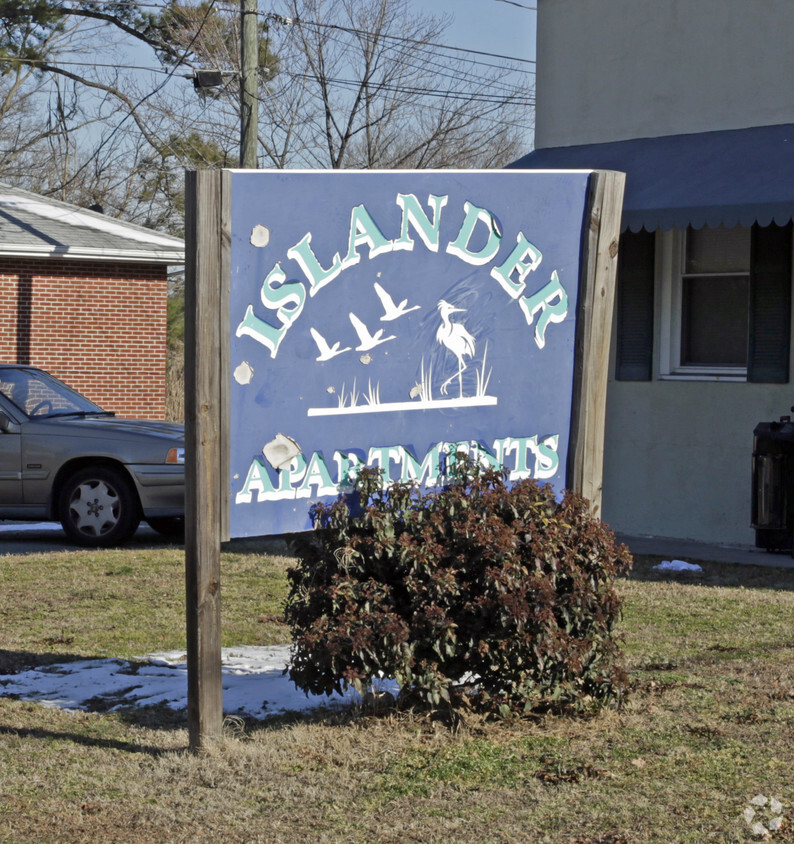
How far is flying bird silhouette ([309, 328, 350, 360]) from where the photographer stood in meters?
5.12

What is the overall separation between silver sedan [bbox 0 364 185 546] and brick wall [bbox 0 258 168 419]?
7.61m

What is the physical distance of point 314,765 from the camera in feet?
15.9

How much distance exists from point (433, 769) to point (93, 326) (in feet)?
52.3

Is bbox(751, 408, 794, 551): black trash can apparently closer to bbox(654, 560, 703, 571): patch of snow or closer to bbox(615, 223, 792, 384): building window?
bbox(654, 560, 703, 571): patch of snow

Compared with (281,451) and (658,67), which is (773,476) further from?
(281,451)

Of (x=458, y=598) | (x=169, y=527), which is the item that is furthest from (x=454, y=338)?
(x=169, y=527)

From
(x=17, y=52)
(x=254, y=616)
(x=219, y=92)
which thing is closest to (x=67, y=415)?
(x=254, y=616)

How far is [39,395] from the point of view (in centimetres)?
1255

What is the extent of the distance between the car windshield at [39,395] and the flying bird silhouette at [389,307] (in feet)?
25.0

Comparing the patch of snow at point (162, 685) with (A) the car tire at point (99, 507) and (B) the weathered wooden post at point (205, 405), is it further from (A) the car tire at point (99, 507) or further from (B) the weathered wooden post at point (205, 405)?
(A) the car tire at point (99, 507)

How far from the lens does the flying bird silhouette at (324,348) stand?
5.12 meters

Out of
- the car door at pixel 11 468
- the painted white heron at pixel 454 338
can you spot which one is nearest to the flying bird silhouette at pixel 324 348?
the painted white heron at pixel 454 338

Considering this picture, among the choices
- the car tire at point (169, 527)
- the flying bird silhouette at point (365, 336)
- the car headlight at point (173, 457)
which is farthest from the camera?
the car tire at point (169, 527)

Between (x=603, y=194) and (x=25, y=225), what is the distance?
51.3 feet
